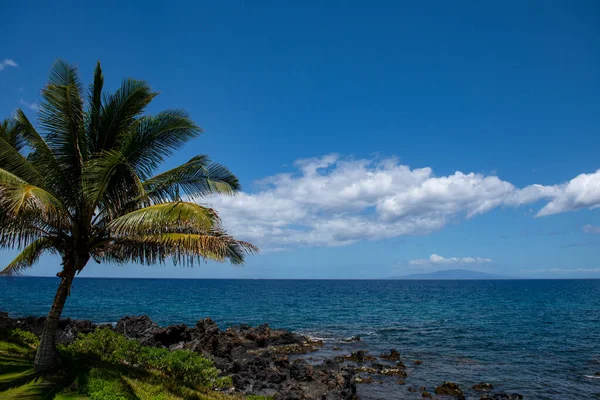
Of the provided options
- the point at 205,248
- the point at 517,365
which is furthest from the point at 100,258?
the point at 517,365

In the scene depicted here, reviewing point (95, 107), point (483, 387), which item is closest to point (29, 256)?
point (95, 107)

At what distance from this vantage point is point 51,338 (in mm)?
10352

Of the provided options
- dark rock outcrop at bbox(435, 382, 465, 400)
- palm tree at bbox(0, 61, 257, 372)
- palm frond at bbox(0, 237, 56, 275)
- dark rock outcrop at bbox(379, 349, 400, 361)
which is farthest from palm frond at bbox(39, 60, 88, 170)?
dark rock outcrop at bbox(379, 349, 400, 361)

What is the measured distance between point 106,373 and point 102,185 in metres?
5.26

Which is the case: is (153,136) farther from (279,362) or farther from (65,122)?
(279,362)

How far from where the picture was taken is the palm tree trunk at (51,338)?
401 inches

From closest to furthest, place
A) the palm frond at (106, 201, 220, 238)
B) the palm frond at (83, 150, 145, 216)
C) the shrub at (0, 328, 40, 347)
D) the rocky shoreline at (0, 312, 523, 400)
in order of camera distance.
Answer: the palm frond at (106, 201, 220, 238)
the palm frond at (83, 150, 145, 216)
the shrub at (0, 328, 40, 347)
the rocky shoreline at (0, 312, 523, 400)

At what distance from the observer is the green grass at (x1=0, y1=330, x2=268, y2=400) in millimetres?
9117

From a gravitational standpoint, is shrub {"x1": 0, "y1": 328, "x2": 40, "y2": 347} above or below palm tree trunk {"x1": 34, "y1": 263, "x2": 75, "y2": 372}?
below

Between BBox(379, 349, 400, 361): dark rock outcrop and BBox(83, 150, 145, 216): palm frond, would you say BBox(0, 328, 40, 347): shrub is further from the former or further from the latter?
BBox(379, 349, 400, 361): dark rock outcrop

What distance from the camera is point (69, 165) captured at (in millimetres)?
11008

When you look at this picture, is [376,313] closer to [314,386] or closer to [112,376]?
[314,386]

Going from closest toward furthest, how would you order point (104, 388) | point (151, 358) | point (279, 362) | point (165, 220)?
point (165, 220)
point (104, 388)
point (151, 358)
point (279, 362)

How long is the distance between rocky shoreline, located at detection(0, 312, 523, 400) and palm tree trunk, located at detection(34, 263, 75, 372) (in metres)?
7.57
